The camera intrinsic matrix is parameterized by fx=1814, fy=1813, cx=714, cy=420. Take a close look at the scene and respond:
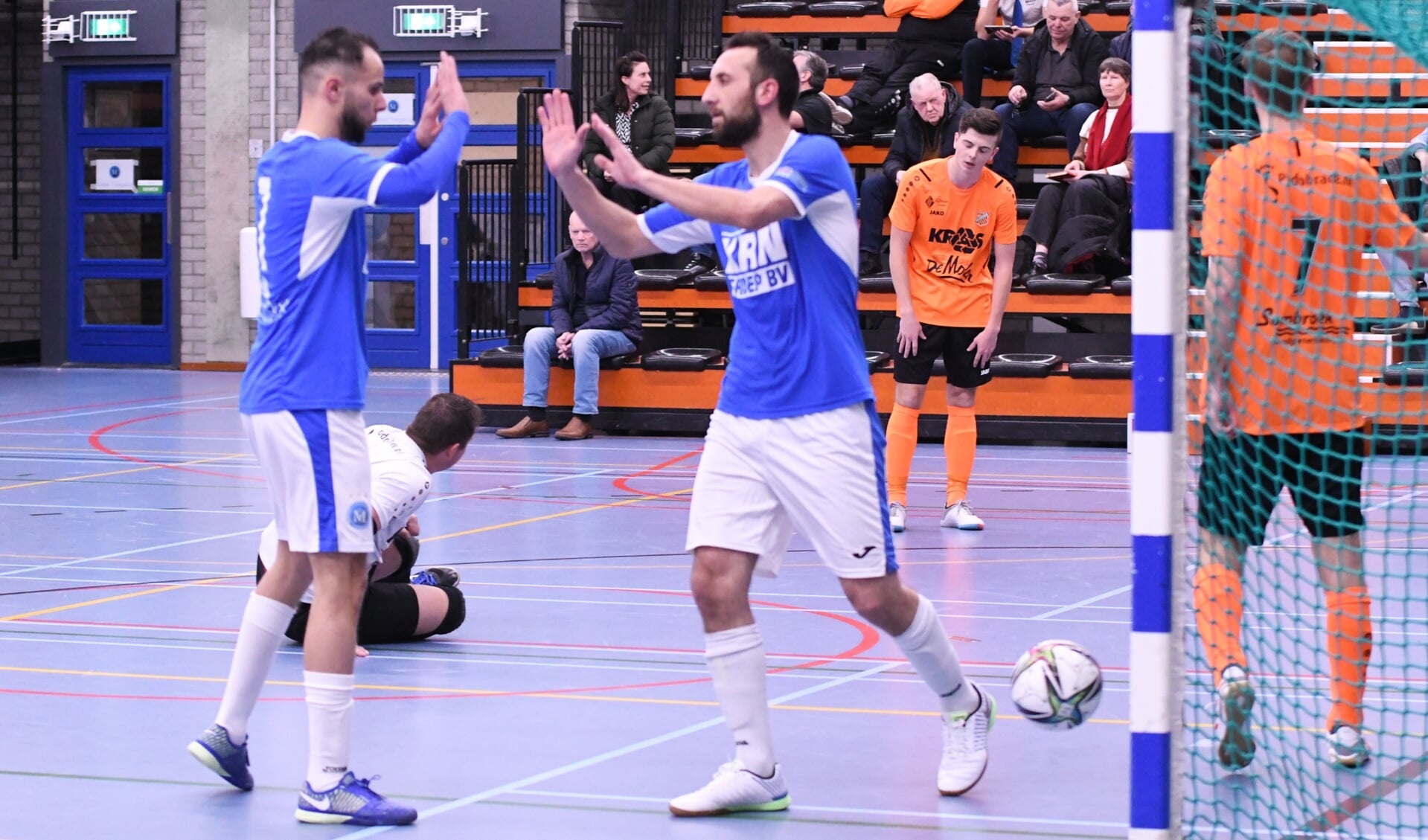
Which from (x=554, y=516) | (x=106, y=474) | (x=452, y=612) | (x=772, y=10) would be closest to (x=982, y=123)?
(x=554, y=516)

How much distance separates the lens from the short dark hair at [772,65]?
4.26 m

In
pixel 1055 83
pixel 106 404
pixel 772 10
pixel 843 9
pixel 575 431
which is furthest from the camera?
pixel 772 10

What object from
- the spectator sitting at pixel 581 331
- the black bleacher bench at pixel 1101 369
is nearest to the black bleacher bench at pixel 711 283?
the spectator sitting at pixel 581 331

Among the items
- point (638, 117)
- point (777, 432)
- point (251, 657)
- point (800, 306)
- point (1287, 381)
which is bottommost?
point (251, 657)

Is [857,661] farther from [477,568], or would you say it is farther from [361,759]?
[477,568]

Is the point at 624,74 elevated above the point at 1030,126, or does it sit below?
above

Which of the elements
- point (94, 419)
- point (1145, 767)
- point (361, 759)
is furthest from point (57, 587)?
point (94, 419)

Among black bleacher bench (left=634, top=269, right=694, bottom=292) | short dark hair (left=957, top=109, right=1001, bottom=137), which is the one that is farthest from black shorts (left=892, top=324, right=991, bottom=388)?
black bleacher bench (left=634, top=269, right=694, bottom=292)

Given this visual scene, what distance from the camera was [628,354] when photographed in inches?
538

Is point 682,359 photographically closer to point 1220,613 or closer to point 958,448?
point 958,448

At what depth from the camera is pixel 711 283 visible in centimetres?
1402

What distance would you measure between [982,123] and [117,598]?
4328 millimetres

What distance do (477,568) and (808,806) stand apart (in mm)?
3696

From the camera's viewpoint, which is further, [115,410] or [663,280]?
Result: [115,410]
